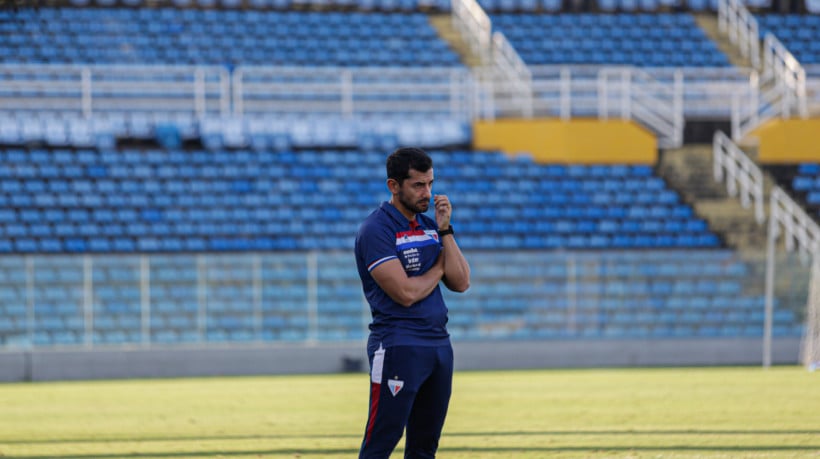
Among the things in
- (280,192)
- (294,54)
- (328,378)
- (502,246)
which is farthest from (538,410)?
(294,54)

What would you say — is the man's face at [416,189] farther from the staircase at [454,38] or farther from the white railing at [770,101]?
the staircase at [454,38]

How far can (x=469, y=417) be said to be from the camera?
491 inches

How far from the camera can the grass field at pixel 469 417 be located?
9859mm

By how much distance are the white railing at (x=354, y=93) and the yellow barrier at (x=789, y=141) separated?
559cm

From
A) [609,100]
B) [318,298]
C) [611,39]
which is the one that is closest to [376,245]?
[318,298]

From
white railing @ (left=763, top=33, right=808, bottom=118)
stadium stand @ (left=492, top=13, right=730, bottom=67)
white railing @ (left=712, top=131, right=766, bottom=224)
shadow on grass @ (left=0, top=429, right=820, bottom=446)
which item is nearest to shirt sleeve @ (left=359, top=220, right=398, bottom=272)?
shadow on grass @ (left=0, top=429, right=820, bottom=446)

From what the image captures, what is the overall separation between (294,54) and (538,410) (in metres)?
17.5

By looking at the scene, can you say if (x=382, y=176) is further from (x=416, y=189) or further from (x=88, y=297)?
(x=416, y=189)

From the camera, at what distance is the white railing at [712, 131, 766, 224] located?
25016mm

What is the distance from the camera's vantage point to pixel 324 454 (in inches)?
379

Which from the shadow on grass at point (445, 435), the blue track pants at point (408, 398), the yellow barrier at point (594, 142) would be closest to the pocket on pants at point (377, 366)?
the blue track pants at point (408, 398)

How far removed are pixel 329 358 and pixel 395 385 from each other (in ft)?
46.6

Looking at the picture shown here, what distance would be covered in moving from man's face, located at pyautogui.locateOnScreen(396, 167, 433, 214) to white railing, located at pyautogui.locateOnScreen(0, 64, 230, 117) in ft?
63.8

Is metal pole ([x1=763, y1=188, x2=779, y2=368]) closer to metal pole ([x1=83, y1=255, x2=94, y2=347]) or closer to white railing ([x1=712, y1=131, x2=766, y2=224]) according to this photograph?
white railing ([x1=712, y1=131, x2=766, y2=224])
